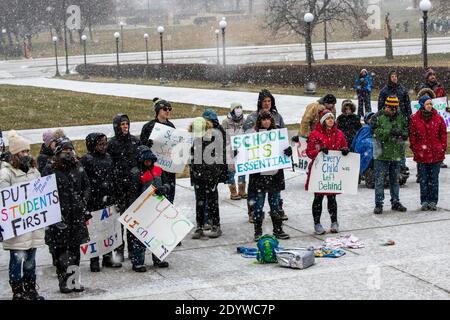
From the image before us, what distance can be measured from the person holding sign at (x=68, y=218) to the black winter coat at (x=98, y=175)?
26.7 inches

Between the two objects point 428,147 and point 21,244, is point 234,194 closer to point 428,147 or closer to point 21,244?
point 428,147

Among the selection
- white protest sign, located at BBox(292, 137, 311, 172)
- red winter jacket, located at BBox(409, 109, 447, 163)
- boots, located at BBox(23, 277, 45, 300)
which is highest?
red winter jacket, located at BBox(409, 109, 447, 163)

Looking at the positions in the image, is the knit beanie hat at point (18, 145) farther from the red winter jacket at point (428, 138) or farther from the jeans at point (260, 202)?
the red winter jacket at point (428, 138)

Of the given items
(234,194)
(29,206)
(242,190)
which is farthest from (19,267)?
(242,190)

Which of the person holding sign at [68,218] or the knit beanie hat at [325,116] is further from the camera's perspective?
the knit beanie hat at [325,116]

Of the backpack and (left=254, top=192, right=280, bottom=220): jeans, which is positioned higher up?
(left=254, top=192, right=280, bottom=220): jeans

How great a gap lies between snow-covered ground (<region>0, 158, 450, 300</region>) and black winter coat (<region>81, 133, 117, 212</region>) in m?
0.80

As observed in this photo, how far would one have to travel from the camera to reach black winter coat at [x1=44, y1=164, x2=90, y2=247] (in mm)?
9188

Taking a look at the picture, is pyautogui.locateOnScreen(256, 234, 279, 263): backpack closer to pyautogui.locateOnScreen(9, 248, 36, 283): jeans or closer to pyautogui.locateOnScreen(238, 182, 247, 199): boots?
pyautogui.locateOnScreen(9, 248, 36, 283): jeans

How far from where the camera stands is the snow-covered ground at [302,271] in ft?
28.8

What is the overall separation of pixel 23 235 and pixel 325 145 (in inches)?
183

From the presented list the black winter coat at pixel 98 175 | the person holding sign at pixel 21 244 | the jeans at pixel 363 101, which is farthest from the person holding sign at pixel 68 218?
the jeans at pixel 363 101

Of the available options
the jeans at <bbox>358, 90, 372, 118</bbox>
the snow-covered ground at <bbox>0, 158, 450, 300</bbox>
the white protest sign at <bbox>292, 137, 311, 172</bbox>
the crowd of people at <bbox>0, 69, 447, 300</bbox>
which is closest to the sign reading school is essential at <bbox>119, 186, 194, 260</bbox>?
the crowd of people at <bbox>0, 69, 447, 300</bbox>

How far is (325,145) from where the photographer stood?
11.9m
